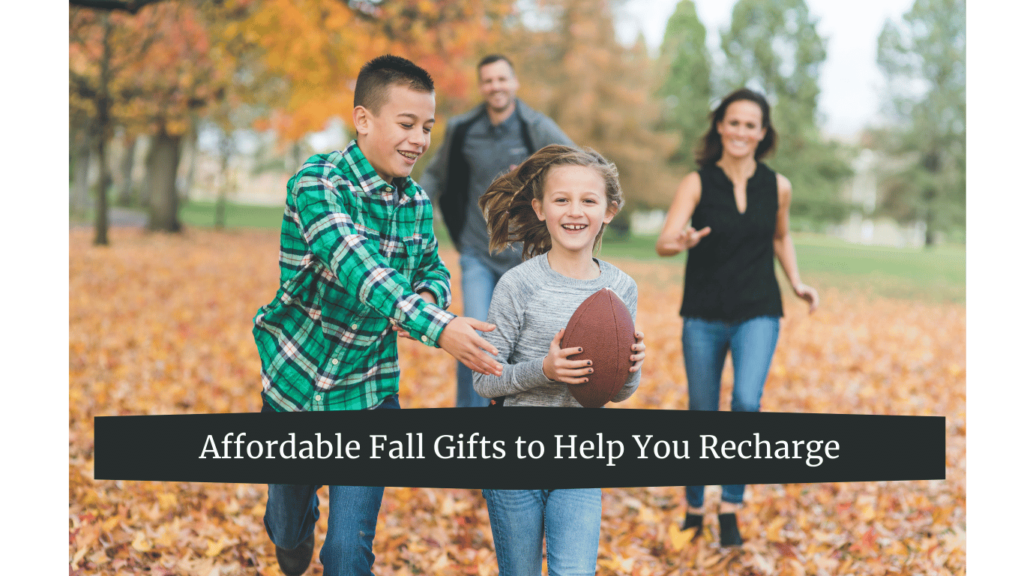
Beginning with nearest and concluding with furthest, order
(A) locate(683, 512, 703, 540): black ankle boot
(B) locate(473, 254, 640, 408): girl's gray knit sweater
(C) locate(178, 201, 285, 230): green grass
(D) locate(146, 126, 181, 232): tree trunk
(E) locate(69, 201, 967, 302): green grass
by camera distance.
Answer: (B) locate(473, 254, 640, 408): girl's gray knit sweater
(A) locate(683, 512, 703, 540): black ankle boot
(E) locate(69, 201, 967, 302): green grass
(D) locate(146, 126, 181, 232): tree trunk
(C) locate(178, 201, 285, 230): green grass

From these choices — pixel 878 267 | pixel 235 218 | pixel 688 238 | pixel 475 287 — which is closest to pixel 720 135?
pixel 688 238

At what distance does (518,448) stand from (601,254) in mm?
19936

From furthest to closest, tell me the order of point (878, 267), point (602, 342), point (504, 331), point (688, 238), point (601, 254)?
point (878, 267), point (601, 254), point (688, 238), point (504, 331), point (602, 342)

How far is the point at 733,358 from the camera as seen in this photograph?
432 centimetres

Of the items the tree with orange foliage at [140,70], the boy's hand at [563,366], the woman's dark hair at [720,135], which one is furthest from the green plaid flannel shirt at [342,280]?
the tree with orange foliage at [140,70]

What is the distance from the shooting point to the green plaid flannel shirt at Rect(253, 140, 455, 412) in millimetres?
2445

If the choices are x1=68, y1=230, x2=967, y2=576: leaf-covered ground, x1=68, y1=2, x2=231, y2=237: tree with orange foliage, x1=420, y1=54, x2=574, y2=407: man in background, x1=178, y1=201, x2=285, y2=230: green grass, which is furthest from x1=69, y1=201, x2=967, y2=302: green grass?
x1=420, y1=54, x2=574, y2=407: man in background

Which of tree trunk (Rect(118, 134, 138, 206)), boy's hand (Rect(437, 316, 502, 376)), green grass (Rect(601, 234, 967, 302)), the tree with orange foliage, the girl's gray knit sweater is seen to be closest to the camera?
boy's hand (Rect(437, 316, 502, 376))

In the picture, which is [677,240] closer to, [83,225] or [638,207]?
[83,225]

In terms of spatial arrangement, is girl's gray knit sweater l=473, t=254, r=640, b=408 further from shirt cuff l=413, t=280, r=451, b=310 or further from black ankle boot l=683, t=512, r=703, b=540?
black ankle boot l=683, t=512, r=703, b=540

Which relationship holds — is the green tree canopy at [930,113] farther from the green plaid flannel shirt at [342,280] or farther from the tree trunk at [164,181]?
the green plaid flannel shirt at [342,280]

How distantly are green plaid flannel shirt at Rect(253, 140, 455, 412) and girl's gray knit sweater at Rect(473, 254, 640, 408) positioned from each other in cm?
32

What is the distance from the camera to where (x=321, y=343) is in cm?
278

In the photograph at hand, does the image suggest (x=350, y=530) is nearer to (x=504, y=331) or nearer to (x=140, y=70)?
(x=504, y=331)
